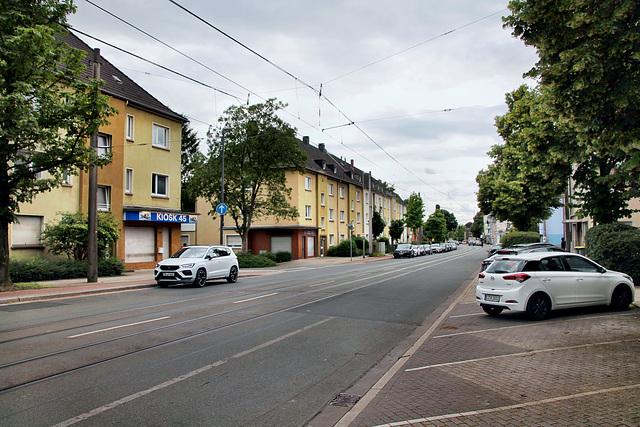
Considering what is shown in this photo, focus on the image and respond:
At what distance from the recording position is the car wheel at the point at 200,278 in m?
17.0

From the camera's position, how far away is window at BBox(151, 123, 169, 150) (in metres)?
27.1

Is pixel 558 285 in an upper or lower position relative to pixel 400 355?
upper

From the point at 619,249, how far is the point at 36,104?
64.3ft

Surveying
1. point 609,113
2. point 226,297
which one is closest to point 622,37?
point 609,113

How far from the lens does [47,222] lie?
20500 mm

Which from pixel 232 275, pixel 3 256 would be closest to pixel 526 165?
pixel 232 275

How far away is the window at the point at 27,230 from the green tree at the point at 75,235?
1.44 ft

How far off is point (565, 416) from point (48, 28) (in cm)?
1552

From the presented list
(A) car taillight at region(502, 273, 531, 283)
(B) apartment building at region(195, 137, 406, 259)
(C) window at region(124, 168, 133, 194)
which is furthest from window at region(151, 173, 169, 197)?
(A) car taillight at region(502, 273, 531, 283)

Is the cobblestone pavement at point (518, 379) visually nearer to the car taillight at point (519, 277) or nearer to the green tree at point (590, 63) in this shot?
the car taillight at point (519, 277)

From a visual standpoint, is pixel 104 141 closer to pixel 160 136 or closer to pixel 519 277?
pixel 160 136

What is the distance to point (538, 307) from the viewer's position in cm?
938

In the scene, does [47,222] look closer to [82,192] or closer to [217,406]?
[82,192]

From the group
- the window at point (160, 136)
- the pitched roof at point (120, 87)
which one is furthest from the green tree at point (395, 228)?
the window at point (160, 136)
